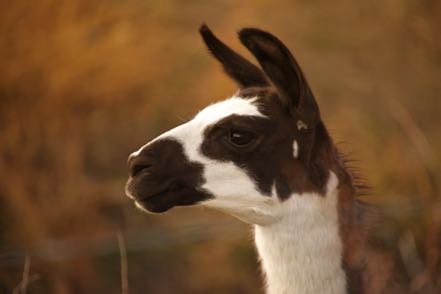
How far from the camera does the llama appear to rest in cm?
222

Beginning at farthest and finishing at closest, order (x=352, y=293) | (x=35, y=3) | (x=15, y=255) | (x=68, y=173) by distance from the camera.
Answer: (x=68, y=173), (x=35, y=3), (x=15, y=255), (x=352, y=293)

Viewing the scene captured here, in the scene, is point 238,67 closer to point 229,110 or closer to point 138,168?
point 229,110

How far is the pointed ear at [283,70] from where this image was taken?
2.17m

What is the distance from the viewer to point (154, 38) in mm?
4449

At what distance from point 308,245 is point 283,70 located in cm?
47

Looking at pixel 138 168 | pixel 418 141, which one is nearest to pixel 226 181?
pixel 138 168

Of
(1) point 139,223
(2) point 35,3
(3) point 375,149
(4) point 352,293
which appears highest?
(2) point 35,3

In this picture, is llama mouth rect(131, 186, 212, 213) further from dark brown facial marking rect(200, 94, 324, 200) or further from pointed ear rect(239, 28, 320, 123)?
pointed ear rect(239, 28, 320, 123)

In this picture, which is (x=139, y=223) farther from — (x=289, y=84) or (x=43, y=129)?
(x=289, y=84)

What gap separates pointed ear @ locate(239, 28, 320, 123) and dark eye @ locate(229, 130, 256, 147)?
0.14 metres

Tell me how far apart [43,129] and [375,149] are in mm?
1752

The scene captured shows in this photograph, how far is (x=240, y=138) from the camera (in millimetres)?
2244

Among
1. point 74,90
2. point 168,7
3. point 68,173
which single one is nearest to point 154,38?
point 168,7

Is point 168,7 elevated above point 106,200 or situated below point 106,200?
above
